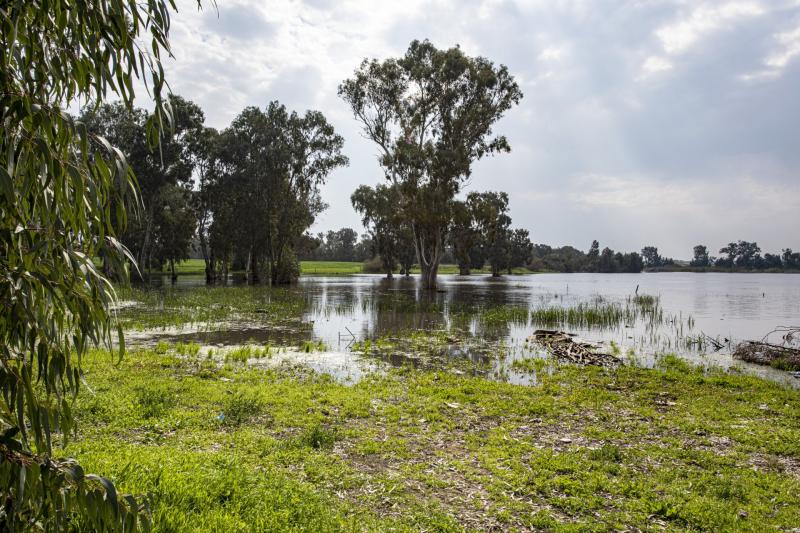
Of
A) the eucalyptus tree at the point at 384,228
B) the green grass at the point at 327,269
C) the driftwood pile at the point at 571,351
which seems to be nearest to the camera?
the driftwood pile at the point at 571,351

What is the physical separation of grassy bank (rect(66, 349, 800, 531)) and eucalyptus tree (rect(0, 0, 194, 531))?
276 cm

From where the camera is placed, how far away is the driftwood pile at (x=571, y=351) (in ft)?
48.8

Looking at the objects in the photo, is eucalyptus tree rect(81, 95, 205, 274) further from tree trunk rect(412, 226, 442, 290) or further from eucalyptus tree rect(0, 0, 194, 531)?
eucalyptus tree rect(0, 0, 194, 531)

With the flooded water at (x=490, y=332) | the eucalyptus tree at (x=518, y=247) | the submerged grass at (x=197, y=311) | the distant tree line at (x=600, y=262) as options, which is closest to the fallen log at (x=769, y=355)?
the flooded water at (x=490, y=332)

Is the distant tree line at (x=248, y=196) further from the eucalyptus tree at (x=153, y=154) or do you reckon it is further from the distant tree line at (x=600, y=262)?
the distant tree line at (x=600, y=262)

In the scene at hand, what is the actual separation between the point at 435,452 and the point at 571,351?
32.7 feet

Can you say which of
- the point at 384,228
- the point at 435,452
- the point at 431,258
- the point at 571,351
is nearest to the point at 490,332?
the point at 571,351

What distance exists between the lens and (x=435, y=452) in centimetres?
721

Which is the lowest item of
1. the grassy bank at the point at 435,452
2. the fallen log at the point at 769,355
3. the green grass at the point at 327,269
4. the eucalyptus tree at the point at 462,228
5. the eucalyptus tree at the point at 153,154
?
the fallen log at the point at 769,355

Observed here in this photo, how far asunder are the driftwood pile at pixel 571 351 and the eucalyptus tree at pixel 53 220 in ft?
47.6

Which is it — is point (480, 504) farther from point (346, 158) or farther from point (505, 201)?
point (505, 201)

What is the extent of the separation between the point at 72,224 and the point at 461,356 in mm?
14343

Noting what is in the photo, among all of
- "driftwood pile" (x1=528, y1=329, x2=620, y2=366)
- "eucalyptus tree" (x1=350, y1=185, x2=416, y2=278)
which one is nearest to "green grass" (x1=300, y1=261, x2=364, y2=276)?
"eucalyptus tree" (x1=350, y1=185, x2=416, y2=278)

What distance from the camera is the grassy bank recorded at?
5.25 metres
